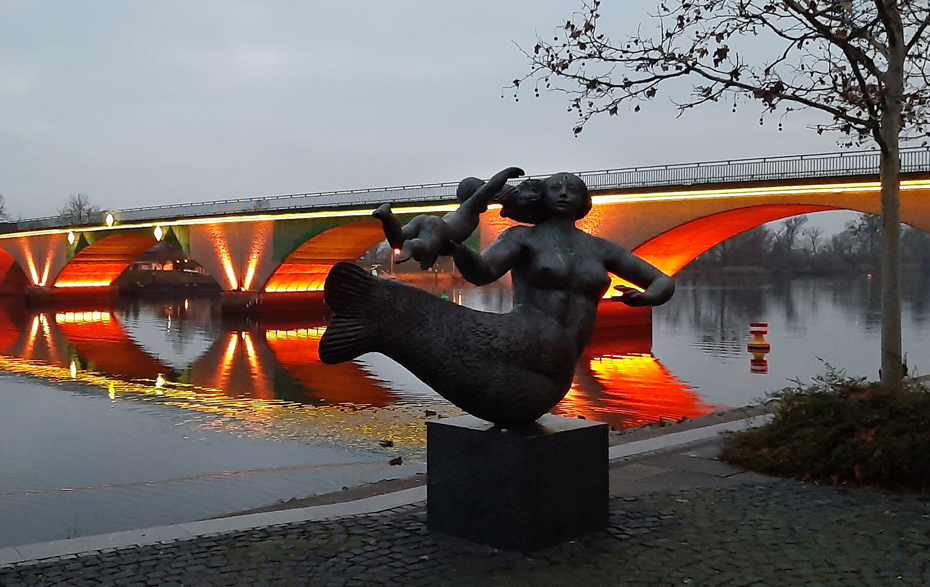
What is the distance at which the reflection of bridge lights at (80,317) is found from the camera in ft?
109

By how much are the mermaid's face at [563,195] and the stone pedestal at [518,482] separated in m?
1.23

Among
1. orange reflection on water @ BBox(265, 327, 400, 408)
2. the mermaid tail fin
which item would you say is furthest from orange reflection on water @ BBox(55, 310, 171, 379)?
the mermaid tail fin

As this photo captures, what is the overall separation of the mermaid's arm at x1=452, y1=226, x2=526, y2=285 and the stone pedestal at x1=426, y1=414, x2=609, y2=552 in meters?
0.84

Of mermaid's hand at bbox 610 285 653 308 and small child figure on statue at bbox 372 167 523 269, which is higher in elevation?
small child figure on statue at bbox 372 167 523 269

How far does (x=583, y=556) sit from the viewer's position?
4.38m

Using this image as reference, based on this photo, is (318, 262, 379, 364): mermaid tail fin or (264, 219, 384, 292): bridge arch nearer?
(318, 262, 379, 364): mermaid tail fin

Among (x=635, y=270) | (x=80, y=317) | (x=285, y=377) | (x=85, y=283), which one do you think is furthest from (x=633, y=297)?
(x=85, y=283)

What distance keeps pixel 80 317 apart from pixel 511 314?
114ft

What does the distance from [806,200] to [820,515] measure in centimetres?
1887

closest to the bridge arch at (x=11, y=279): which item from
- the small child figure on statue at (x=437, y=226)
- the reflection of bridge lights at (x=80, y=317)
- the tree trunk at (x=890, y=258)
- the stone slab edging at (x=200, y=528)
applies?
the reflection of bridge lights at (x=80, y=317)

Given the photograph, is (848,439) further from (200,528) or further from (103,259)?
(103,259)

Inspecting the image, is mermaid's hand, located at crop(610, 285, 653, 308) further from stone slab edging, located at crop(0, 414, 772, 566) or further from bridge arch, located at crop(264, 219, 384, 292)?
bridge arch, located at crop(264, 219, 384, 292)

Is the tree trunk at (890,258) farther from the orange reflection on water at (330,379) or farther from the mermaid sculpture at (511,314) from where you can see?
the orange reflection on water at (330,379)

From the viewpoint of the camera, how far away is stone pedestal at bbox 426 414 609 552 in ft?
14.6
